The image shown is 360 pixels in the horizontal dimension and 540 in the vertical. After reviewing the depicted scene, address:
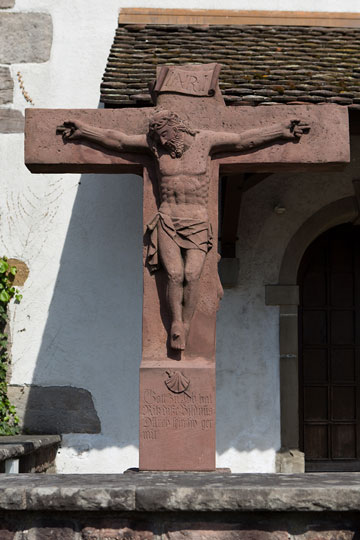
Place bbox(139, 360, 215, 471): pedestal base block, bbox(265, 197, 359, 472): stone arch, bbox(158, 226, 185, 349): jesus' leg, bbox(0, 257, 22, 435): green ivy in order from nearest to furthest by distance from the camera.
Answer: bbox(139, 360, 215, 471): pedestal base block → bbox(158, 226, 185, 349): jesus' leg → bbox(0, 257, 22, 435): green ivy → bbox(265, 197, 359, 472): stone arch

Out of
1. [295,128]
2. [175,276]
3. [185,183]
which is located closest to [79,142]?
[185,183]

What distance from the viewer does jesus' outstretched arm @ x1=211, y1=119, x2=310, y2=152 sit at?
176 inches

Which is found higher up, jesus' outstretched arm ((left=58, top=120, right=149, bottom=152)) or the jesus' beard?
jesus' outstretched arm ((left=58, top=120, right=149, bottom=152))

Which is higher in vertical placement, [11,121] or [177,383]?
[11,121]

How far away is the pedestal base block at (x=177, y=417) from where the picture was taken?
416 cm

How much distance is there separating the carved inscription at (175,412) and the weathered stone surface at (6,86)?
3.52m

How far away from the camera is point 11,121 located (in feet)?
22.0

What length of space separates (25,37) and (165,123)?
3.03 metres

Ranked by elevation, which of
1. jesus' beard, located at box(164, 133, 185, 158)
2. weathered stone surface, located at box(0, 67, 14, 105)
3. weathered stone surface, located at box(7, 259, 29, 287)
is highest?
weathered stone surface, located at box(0, 67, 14, 105)

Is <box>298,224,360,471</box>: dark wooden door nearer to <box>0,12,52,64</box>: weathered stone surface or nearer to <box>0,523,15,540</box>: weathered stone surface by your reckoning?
<box>0,12,52,64</box>: weathered stone surface

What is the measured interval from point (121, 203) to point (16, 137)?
1.06 m

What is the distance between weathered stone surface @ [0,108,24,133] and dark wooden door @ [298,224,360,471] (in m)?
2.77

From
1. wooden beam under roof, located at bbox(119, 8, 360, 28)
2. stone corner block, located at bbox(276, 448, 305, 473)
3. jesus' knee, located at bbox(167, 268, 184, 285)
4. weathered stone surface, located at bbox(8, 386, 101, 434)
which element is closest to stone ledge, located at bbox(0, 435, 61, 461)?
weathered stone surface, located at bbox(8, 386, 101, 434)

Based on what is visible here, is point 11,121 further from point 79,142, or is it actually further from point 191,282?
point 191,282
